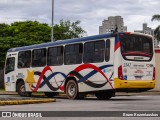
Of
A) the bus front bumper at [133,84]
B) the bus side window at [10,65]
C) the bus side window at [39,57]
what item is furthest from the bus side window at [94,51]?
the bus side window at [10,65]

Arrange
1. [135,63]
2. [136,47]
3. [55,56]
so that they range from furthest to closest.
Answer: [55,56] < [136,47] < [135,63]

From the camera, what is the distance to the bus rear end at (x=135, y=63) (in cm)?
2037

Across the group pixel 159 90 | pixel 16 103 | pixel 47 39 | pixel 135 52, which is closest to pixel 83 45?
pixel 135 52

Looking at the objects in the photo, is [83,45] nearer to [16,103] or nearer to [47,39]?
[16,103]

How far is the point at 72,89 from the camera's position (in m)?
22.8

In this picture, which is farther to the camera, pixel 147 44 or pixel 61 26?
pixel 61 26

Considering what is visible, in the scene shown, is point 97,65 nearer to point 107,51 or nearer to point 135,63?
point 107,51

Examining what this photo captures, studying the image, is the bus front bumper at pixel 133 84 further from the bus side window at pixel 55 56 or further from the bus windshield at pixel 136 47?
the bus side window at pixel 55 56

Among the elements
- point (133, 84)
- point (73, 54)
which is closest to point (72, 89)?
point (73, 54)

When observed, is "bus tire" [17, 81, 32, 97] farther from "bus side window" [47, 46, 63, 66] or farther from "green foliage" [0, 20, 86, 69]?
"green foliage" [0, 20, 86, 69]

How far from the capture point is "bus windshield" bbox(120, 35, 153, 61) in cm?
2059

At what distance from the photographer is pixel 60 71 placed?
23469 mm

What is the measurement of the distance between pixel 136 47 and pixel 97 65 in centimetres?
199

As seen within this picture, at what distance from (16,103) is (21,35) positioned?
42027mm
